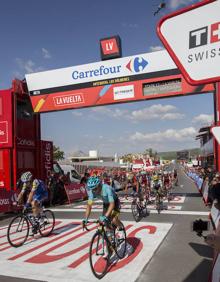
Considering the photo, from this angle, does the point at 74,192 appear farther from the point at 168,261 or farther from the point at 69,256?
the point at 168,261

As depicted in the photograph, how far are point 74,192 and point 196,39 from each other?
59.3ft

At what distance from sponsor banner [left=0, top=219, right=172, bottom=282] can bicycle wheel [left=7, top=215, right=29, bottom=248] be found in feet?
0.57

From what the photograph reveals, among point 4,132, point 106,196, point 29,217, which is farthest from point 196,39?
point 4,132

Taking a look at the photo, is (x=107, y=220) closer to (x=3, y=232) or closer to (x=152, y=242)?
(x=152, y=242)

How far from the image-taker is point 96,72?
17.3 meters

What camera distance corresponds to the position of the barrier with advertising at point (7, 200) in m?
14.0

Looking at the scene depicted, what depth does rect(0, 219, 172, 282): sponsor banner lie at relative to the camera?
5996mm

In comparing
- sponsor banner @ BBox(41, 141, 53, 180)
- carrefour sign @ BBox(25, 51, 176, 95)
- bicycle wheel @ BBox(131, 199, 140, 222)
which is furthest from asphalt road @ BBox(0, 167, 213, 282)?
sponsor banner @ BBox(41, 141, 53, 180)

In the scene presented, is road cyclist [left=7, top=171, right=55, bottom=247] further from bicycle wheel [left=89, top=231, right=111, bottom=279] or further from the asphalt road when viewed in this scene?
bicycle wheel [left=89, top=231, right=111, bottom=279]

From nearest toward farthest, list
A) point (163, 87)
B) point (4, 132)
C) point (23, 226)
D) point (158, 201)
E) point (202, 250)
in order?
point (202, 250) < point (23, 226) < point (158, 201) < point (163, 87) < point (4, 132)

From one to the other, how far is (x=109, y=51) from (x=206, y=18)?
15.6 m

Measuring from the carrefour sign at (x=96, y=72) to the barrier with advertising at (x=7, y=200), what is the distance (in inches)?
251

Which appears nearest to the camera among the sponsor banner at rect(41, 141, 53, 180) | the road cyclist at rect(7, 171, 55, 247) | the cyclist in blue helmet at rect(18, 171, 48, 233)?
the road cyclist at rect(7, 171, 55, 247)

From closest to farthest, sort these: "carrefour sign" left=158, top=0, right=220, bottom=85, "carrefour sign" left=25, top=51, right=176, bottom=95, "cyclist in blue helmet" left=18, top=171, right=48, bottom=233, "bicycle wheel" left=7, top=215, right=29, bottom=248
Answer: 1. "carrefour sign" left=158, top=0, right=220, bottom=85
2. "bicycle wheel" left=7, top=215, right=29, bottom=248
3. "cyclist in blue helmet" left=18, top=171, right=48, bottom=233
4. "carrefour sign" left=25, top=51, right=176, bottom=95
